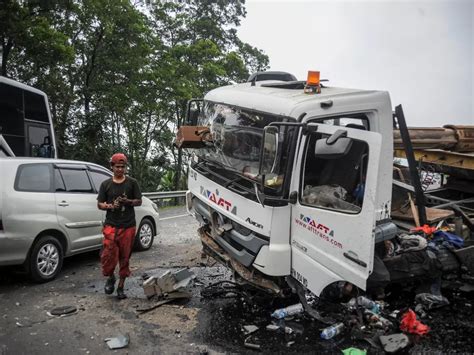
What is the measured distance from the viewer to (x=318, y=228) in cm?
382

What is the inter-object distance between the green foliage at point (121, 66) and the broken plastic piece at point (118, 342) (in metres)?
10.5

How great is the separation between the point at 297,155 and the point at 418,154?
11.3 ft

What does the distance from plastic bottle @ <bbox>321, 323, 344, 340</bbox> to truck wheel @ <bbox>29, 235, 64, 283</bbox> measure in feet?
12.2

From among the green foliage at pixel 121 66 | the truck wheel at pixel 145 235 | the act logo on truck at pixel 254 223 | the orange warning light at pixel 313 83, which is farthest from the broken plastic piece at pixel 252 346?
the green foliage at pixel 121 66

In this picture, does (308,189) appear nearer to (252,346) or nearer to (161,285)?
(252,346)

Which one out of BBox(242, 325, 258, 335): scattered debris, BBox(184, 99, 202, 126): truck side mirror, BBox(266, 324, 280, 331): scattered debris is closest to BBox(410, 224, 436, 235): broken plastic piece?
BBox(266, 324, 280, 331): scattered debris

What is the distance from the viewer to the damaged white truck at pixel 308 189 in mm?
3594

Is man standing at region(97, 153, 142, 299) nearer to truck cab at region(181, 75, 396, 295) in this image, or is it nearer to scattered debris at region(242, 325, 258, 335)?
truck cab at region(181, 75, 396, 295)

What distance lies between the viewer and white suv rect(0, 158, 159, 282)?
486 centimetres

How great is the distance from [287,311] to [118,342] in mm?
1851

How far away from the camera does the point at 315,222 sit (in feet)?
12.6

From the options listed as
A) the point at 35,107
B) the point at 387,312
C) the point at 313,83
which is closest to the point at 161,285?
the point at 387,312

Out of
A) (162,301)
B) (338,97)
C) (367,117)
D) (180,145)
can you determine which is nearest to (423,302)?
(367,117)

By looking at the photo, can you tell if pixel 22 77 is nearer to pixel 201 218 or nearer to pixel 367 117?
pixel 201 218
